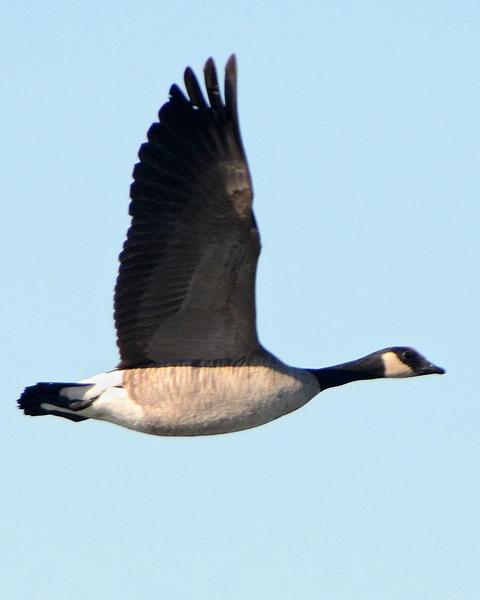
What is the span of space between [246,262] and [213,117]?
1177 millimetres

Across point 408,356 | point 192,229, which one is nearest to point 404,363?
point 408,356

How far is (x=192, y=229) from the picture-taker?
12258 mm

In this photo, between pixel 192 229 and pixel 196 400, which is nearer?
pixel 192 229

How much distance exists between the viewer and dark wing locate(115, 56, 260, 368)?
39.5 ft

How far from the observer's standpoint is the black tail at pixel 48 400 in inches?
522

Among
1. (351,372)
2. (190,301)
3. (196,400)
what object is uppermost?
(190,301)

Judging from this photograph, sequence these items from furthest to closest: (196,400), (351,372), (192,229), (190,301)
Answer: (351,372), (196,400), (190,301), (192,229)

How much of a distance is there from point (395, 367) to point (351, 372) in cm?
58

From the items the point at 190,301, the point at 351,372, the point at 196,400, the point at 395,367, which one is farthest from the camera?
the point at 395,367

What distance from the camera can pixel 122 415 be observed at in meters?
13.2

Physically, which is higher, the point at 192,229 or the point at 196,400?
the point at 192,229

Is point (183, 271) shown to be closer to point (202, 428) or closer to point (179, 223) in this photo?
point (179, 223)

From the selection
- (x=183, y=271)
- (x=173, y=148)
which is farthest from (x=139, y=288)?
(x=173, y=148)

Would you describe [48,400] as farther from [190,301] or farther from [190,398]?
Result: [190,301]
